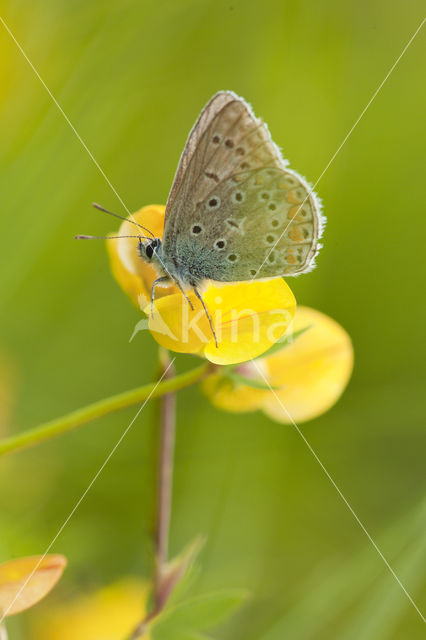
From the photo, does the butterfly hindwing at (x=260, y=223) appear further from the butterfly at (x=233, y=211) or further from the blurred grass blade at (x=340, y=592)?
the blurred grass blade at (x=340, y=592)

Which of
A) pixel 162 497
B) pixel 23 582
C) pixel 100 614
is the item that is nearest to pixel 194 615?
pixel 162 497

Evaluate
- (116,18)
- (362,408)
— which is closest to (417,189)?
(362,408)

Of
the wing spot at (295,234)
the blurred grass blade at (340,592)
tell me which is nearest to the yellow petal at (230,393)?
the wing spot at (295,234)

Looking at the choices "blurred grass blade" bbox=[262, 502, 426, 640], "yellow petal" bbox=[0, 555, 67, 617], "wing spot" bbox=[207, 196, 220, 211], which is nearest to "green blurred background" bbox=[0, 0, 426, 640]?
"blurred grass blade" bbox=[262, 502, 426, 640]

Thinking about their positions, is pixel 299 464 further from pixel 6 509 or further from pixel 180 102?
pixel 180 102

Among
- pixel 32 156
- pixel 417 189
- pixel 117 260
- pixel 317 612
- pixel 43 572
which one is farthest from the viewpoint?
pixel 417 189

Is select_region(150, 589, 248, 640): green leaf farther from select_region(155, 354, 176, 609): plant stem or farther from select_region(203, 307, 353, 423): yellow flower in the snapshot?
select_region(203, 307, 353, 423): yellow flower
